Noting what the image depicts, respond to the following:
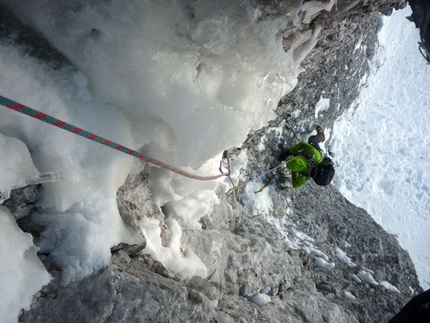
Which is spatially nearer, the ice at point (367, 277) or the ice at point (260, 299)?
the ice at point (260, 299)

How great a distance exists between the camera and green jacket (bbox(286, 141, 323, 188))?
439cm

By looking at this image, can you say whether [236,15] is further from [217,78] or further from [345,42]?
[345,42]

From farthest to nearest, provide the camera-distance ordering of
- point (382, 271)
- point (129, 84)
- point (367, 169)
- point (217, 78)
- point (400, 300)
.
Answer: point (367, 169) → point (382, 271) → point (400, 300) → point (217, 78) → point (129, 84)

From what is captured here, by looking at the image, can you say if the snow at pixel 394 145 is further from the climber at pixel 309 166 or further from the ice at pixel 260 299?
the ice at pixel 260 299

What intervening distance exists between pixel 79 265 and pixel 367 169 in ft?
26.1

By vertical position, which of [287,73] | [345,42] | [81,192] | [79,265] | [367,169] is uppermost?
[345,42]

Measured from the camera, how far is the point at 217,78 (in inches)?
82.4

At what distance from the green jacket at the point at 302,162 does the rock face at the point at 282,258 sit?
57cm

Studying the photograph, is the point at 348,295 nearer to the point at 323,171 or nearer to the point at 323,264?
the point at 323,264

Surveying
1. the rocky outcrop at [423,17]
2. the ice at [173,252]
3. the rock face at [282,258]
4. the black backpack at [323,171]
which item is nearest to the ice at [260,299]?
the rock face at [282,258]

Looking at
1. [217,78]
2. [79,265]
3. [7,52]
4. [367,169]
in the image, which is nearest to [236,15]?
[217,78]

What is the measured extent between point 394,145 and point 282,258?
23.1 ft

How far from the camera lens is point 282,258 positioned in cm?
376

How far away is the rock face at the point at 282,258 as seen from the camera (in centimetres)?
179
